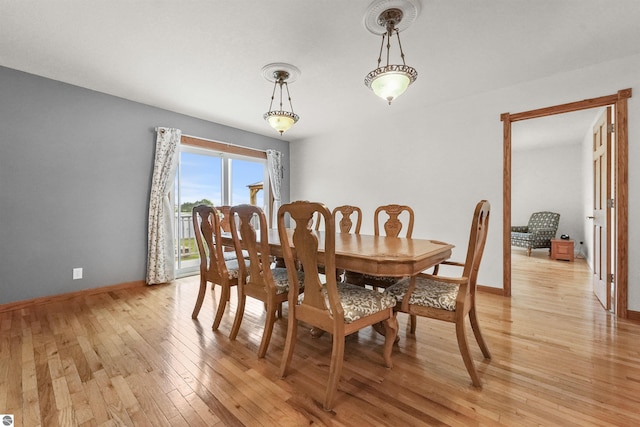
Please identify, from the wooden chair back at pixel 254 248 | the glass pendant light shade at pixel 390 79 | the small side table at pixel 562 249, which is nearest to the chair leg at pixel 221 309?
the wooden chair back at pixel 254 248

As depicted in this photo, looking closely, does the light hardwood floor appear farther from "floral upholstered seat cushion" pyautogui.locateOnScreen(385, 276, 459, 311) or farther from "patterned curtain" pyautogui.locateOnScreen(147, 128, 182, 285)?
"patterned curtain" pyautogui.locateOnScreen(147, 128, 182, 285)

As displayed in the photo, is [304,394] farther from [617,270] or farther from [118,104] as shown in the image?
[118,104]

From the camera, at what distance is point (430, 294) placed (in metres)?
1.73

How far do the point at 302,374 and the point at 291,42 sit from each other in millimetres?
2540

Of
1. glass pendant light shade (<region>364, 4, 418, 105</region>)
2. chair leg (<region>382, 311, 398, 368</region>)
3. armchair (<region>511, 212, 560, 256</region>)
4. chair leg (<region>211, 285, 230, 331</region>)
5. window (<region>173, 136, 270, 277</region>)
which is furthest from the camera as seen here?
armchair (<region>511, 212, 560, 256</region>)

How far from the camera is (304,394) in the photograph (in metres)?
1.53

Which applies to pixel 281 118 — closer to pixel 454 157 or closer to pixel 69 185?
pixel 454 157

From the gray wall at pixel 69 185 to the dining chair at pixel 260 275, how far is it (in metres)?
2.35

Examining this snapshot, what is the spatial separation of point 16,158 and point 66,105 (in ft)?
2.50

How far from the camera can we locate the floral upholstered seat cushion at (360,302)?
61.0 inches

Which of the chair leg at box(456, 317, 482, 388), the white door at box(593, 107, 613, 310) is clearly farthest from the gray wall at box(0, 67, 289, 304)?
the white door at box(593, 107, 613, 310)

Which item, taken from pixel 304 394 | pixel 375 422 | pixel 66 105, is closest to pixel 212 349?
pixel 304 394

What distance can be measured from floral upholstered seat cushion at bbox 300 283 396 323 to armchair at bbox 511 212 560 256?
19.4 feet

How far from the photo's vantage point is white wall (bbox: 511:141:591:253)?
627cm
